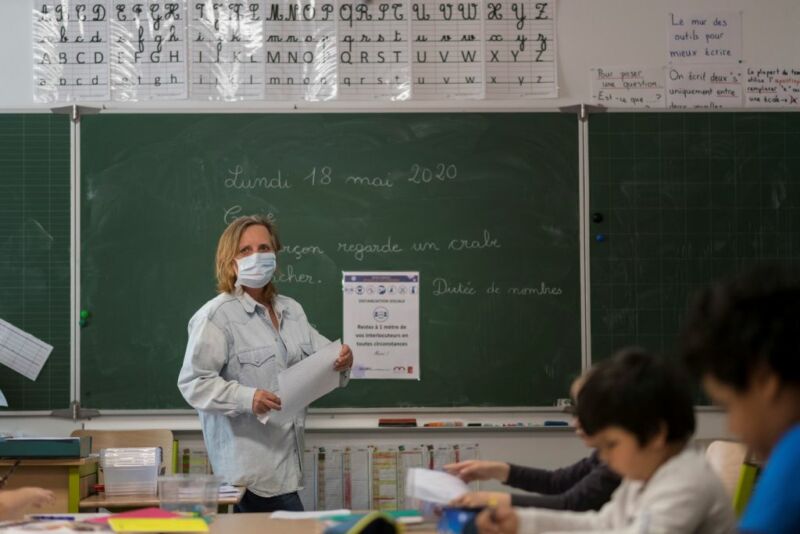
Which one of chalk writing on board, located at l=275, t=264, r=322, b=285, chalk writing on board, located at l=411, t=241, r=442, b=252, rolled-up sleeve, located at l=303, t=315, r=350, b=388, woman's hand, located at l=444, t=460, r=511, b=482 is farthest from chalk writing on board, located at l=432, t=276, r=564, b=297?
woman's hand, located at l=444, t=460, r=511, b=482

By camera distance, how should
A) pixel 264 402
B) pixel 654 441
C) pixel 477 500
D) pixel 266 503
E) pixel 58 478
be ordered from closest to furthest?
A: pixel 654 441 → pixel 477 500 → pixel 264 402 → pixel 266 503 → pixel 58 478

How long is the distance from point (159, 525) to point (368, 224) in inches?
93.0

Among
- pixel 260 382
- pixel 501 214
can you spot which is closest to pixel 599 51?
pixel 501 214

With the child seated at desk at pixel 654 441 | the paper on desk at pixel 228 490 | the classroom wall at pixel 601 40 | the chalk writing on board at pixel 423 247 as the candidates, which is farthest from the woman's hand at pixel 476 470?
the classroom wall at pixel 601 40

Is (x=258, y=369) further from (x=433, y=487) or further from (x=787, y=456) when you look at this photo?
(x=787, y=456)

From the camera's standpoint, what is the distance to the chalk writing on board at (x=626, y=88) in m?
4.70

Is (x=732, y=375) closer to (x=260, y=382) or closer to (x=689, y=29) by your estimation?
(x=260, y=382)

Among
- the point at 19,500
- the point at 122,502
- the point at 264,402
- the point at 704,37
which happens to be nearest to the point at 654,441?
the point at 19,500

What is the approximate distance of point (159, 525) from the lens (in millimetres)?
2475

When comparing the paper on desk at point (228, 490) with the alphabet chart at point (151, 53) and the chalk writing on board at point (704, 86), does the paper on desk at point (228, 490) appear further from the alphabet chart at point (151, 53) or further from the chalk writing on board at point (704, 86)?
the chalk writing on board at point (704, 86)

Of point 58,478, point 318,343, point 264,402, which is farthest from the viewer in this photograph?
point 318,343

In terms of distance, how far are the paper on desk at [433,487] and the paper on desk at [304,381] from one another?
4.09ft

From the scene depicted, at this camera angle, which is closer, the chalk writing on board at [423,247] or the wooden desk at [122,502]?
the wooden desk at [122,502]

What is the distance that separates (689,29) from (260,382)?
2.59 m
